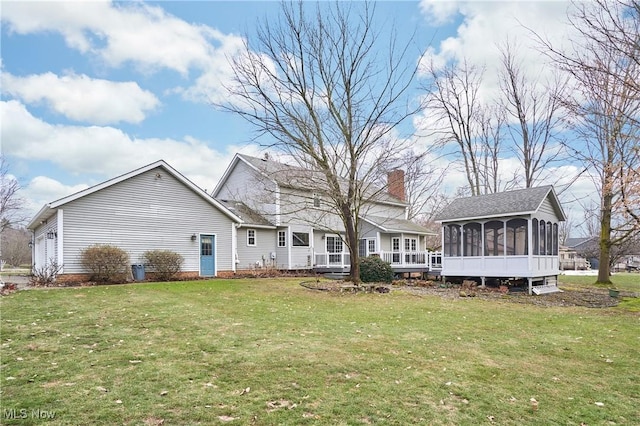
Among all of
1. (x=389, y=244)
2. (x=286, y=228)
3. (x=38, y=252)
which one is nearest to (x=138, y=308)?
(x=286, y=228)

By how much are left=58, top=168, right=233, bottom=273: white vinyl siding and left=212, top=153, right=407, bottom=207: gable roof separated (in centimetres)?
396

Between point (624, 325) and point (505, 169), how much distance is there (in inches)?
874

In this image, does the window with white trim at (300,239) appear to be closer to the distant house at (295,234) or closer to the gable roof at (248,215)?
the distant house at (295,234)

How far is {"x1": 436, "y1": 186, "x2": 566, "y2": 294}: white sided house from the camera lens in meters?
17.6

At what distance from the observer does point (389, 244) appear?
28.3m

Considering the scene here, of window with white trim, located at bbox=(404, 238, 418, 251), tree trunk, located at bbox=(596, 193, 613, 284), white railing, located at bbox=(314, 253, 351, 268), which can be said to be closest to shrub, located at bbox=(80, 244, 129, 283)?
white railing, located at bbox=(314, 253, 351, 268)

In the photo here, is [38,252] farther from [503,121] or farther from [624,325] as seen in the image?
[503,121]

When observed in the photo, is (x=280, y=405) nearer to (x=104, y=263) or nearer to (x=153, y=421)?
(x=153, y=421)

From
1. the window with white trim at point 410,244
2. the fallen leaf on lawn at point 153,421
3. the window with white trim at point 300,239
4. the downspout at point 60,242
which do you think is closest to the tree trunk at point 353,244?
the window with white trim at point 300,239

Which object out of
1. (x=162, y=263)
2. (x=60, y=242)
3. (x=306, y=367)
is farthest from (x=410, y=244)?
(x=306, y=367)

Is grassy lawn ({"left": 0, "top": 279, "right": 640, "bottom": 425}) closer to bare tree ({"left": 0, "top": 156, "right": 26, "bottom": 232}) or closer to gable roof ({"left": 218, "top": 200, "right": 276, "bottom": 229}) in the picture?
gable roof ({"left": 218, "top": 200, "right": 276, "bottom": 229})

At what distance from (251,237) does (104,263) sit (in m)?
9.22

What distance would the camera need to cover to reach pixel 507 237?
18375mm

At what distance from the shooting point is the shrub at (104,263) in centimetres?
1653
